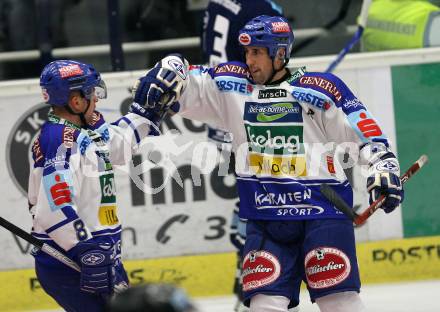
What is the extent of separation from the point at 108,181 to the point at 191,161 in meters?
2.08

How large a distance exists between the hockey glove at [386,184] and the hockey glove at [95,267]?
959 millimetres

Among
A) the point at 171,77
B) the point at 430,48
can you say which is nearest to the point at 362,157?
the point at 171,77

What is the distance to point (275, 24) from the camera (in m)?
4.41

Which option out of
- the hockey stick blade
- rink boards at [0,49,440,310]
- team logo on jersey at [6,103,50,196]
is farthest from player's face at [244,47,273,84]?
team logo on jersey at [6,103,50,196]

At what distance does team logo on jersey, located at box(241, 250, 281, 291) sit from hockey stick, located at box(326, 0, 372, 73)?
7.66 feet

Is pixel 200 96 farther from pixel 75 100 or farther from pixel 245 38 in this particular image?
pixel 75 100

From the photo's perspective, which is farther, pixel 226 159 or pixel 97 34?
pixel 97 34

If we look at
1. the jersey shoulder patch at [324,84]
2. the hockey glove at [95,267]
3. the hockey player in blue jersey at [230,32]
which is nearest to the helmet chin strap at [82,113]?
the hockey glove at [95,267]

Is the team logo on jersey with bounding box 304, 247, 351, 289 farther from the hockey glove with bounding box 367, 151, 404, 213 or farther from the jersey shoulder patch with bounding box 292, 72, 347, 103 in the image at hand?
the jersey shoulder patch with bounding box 292, 72, 347, 103

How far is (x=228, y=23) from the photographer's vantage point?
6090 mm

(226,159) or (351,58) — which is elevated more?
(351,58)

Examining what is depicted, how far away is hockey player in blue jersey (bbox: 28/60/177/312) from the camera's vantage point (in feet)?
13.6

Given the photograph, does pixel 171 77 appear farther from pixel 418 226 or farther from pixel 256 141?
pixel 418 226

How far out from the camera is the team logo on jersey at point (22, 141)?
20.6 feet
